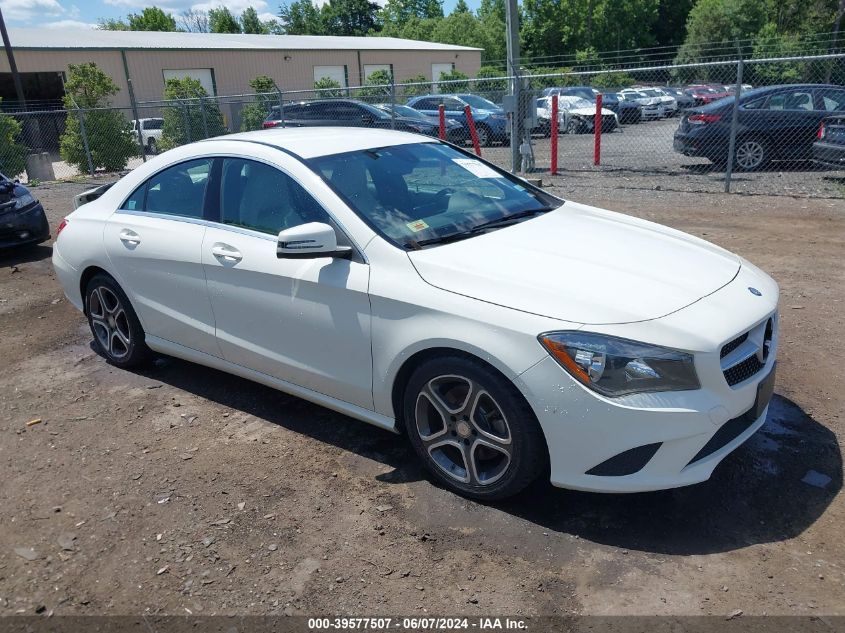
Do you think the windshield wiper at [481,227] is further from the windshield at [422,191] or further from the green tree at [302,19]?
the green tree at [302,19]

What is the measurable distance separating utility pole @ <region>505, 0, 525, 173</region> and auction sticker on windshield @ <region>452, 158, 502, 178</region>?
8.58 meters

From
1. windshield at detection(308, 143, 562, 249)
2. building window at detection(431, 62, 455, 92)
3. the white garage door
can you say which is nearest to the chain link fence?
windshield at detection(308, 143, 562, 249)

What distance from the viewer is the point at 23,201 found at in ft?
29.3

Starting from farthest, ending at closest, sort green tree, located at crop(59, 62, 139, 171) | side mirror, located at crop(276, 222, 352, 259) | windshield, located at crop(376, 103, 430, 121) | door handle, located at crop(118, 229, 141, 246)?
green tree, located at crop(59, 62, 139, 171) → windshield, located at crop(376, 103, 430, 121) → door handle, located at crop(118, 229, 141, 246) → side mirror, located at crop(276, 222, 352, 259)

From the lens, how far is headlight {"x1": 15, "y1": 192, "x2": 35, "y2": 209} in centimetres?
883

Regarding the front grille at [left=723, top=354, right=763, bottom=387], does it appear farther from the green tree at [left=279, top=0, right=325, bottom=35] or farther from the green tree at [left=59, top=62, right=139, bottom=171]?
the green tree at [left=279, top=0, right=325, bottom=35]

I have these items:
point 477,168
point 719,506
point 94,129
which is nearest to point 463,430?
point 719,506

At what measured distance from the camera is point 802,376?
439 centimetres

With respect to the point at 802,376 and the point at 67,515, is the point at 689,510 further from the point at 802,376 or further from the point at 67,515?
the point at 67,515

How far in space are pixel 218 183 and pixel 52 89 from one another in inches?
1427

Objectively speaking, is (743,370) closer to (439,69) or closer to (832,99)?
(832,99)

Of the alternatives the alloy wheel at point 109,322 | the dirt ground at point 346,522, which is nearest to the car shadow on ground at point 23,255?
the alloy wheel at point 109,322

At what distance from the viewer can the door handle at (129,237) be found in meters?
4.48

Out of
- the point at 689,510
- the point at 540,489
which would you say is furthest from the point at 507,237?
the point at 689,510
